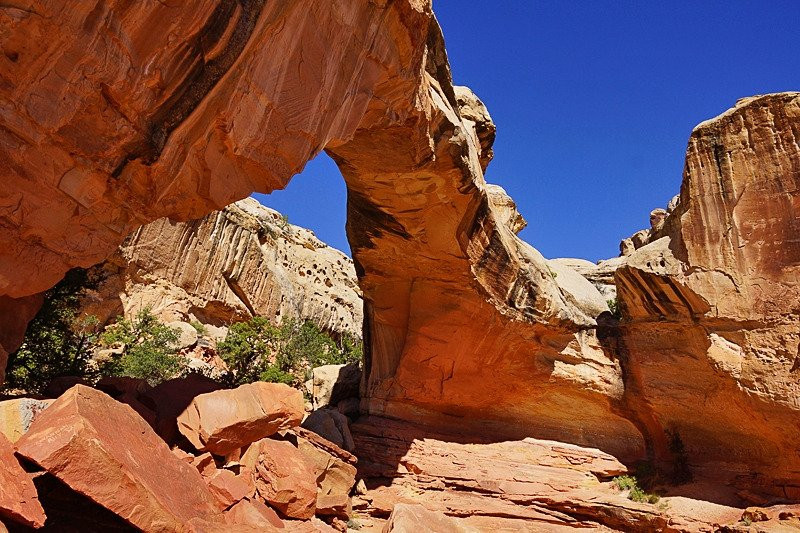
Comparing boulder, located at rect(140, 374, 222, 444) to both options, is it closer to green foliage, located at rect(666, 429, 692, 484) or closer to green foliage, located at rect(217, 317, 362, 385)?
green foliage, located at rect(217, 317, 362, 385)

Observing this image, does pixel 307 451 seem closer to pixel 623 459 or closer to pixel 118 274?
pixel 623 459

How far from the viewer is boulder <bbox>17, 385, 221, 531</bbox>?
532cm

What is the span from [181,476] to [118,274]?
996 inches

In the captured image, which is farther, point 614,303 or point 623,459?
point 614,303

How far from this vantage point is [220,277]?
32812 millimetres

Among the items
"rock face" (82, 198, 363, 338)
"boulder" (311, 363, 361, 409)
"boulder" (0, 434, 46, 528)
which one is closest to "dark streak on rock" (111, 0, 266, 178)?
"boulder" (0, 434, 46, 528)

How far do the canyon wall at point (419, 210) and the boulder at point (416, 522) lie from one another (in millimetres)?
5654

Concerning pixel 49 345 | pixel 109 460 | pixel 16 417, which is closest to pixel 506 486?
pixel 109 460

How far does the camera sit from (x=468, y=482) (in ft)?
45.2

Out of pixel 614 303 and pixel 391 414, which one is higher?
pixel 614 303

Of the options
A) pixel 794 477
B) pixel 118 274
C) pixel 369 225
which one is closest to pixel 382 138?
pixel 369 225

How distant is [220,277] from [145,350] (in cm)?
1195

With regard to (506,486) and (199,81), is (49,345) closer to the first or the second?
(199,81)

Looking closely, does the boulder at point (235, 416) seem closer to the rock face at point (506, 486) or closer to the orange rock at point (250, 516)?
the orange rock at point (250, 516)
